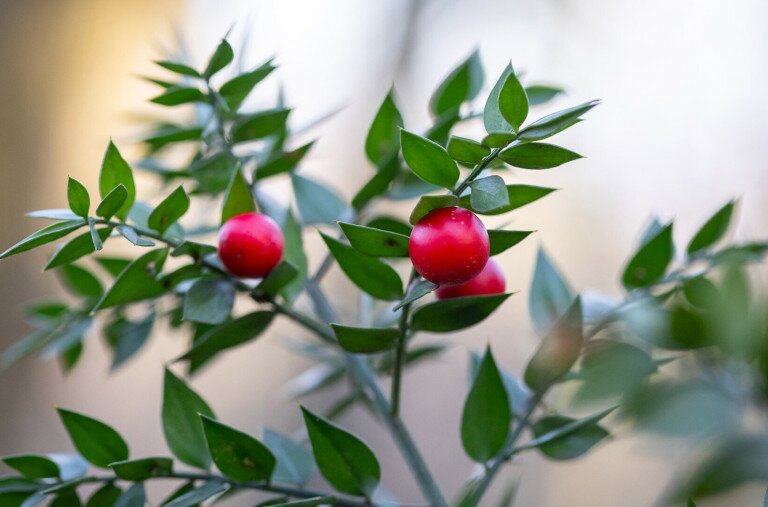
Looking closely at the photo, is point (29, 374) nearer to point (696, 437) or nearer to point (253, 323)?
point (253, 323)

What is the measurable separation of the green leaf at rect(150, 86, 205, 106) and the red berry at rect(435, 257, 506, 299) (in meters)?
0.23

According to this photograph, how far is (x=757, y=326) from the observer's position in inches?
10.9

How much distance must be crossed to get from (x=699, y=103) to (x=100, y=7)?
1.79 meters

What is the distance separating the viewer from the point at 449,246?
0.38 meters

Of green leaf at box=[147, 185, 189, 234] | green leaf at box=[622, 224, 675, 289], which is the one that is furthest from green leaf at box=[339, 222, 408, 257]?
green leaf at box=[622, 224, 675, 289]

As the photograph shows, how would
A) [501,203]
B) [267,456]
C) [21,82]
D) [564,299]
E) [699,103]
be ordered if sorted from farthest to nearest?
1. [699,103]
2. [21,82]
3. [564,299]
4. [267,456]
5. [501,203]

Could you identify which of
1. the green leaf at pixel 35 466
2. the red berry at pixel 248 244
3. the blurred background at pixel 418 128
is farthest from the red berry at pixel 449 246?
the blurred background at pixel 418 128

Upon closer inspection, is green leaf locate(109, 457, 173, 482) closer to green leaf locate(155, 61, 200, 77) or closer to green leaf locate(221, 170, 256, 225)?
green leaf locate(221, 170, 256, 225)

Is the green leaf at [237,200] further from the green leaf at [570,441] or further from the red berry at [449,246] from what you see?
the green leaf at [570,441]

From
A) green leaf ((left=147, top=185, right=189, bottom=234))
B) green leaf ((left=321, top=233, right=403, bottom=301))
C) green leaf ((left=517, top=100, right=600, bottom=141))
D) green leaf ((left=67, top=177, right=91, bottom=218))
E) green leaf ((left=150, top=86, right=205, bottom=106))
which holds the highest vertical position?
green leaf ((left=150, top=86, right=205, bottom=106))

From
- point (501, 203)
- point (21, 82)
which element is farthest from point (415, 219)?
point (21, 82)

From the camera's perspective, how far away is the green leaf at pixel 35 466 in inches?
20.7

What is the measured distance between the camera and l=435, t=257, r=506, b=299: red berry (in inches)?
19.8

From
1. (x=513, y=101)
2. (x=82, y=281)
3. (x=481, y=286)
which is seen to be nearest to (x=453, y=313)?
(x=481, y=286)
